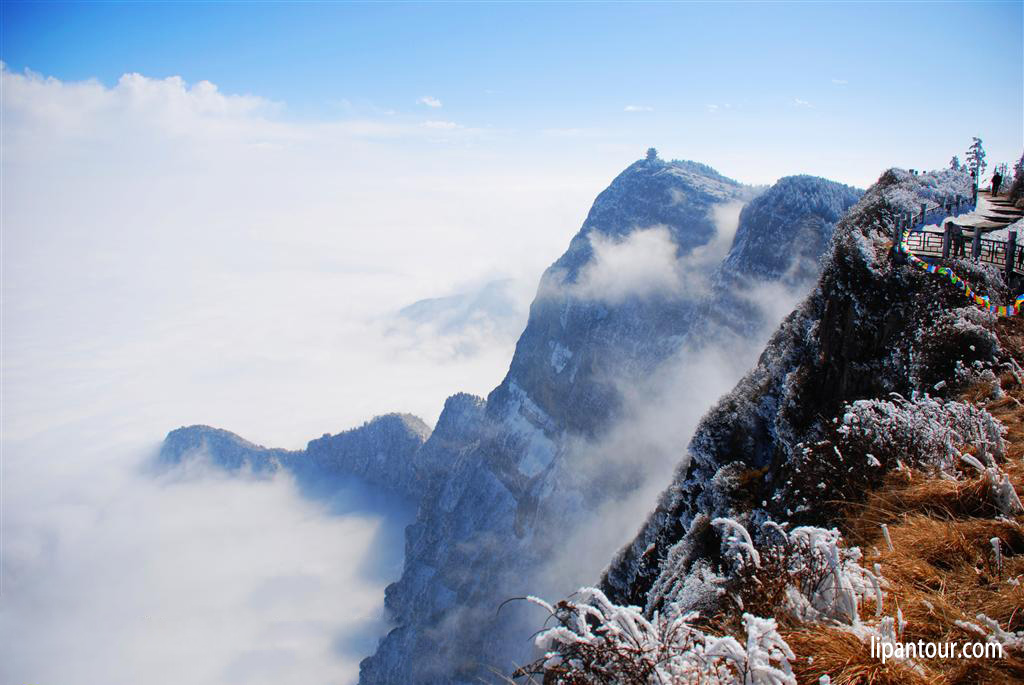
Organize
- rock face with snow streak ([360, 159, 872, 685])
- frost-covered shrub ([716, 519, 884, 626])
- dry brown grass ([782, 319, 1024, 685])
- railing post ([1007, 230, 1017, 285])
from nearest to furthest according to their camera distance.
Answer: dry brown grass ([782, 319, 1024, 685])
frost-covered shrub ([716, 519, 884, 626])
railing post ([1007, 230, 1017, 285])
rock face with snow streak ([360, 159, 872, 685])

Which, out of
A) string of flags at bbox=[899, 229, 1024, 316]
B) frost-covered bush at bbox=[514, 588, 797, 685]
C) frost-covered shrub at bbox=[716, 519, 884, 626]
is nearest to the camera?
frost-covered bush at bbox=[514, 588, 797, 685]

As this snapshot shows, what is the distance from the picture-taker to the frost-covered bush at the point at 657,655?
3.33 m

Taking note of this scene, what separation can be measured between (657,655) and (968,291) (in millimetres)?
16849

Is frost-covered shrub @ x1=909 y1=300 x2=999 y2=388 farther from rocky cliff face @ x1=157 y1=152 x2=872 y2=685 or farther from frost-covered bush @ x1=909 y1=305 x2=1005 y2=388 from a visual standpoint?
rocky cliff face @ x1=157 y1=152 x2=872 y2=685

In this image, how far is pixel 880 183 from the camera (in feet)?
109

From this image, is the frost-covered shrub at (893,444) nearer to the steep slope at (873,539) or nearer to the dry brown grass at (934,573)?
the steep slope at (873,539)

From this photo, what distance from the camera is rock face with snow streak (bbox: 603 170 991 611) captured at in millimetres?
13352

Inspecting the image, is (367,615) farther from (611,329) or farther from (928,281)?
(928,281)

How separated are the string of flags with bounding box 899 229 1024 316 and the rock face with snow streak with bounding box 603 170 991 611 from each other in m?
0.25

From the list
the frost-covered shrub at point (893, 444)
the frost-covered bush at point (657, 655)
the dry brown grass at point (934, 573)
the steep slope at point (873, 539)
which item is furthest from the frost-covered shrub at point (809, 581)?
the frost-covered shrub at point (893, 444)

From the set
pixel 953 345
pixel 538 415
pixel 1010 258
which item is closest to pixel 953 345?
pixel 953 345

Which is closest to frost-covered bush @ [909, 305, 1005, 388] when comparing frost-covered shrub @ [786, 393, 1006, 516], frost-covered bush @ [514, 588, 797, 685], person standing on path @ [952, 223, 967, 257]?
person standing on path @ [952, 223, 967, 257]

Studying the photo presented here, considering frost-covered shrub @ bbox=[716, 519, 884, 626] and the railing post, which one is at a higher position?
the railing post

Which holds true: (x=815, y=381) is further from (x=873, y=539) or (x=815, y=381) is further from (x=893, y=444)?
(x=873, y=539)
